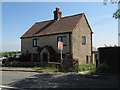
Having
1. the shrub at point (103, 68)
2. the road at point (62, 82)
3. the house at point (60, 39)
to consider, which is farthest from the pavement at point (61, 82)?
the house at point (60, 39)

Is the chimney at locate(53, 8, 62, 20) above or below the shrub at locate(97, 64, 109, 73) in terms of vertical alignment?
above

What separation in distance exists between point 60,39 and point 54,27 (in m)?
3.54

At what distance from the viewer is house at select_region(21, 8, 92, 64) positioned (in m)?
36.6

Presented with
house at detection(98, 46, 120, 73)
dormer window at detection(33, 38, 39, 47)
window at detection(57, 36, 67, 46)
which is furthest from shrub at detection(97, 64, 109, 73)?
dormer window at detection(33, 38, 39, 47)

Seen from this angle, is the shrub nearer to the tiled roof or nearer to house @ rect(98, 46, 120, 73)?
house @ rect(98, 46, 120, 73)

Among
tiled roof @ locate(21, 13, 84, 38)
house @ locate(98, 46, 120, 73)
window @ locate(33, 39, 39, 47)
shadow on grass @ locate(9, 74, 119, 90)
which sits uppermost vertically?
tiled roof @ locate(21, 13, 84, 38)

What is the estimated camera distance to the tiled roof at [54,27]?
124ft

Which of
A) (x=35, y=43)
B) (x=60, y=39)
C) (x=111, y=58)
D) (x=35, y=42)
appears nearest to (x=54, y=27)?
(x=60, y=39)

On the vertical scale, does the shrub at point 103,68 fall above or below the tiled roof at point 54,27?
below

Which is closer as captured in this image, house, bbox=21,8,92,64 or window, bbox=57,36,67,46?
house, bbox=21,8,92,64

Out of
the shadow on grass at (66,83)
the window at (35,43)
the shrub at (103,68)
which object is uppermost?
the window at (35,43)

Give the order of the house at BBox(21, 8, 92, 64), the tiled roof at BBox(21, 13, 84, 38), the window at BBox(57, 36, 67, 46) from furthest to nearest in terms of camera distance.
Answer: the tiled roof at BBox(21, 13, 84, 38)
the window at BBox(57, 36, 67, 46)
the house at BBox(21, 8, 92, 64)

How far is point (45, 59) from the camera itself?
38812 mm

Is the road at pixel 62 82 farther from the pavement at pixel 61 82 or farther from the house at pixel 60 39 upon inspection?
the house at pixel 60 39
